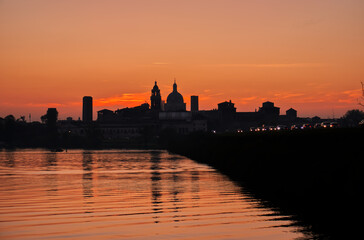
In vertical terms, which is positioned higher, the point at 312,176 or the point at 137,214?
the point at 312,176

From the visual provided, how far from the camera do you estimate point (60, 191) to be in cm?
5238

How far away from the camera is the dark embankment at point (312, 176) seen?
1444 inches

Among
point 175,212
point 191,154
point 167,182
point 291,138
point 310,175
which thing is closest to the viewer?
point 175,212

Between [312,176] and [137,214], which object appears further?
[312,176]

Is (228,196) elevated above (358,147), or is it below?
below

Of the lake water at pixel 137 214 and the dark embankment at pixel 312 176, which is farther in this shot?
the dark embankment at pixel 312 176

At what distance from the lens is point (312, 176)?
4566cm

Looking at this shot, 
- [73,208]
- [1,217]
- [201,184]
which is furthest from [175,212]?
[201,184]

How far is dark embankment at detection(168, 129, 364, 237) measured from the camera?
1444 inches

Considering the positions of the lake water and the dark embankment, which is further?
the dark embankment

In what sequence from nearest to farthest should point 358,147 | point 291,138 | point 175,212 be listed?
point 175,212
point 358,147
point 291,138

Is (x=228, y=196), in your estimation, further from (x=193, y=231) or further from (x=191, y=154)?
(x=191, y=154)

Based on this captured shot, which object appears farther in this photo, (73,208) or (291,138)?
(291,138)

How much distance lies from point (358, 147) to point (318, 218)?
17512 mm
